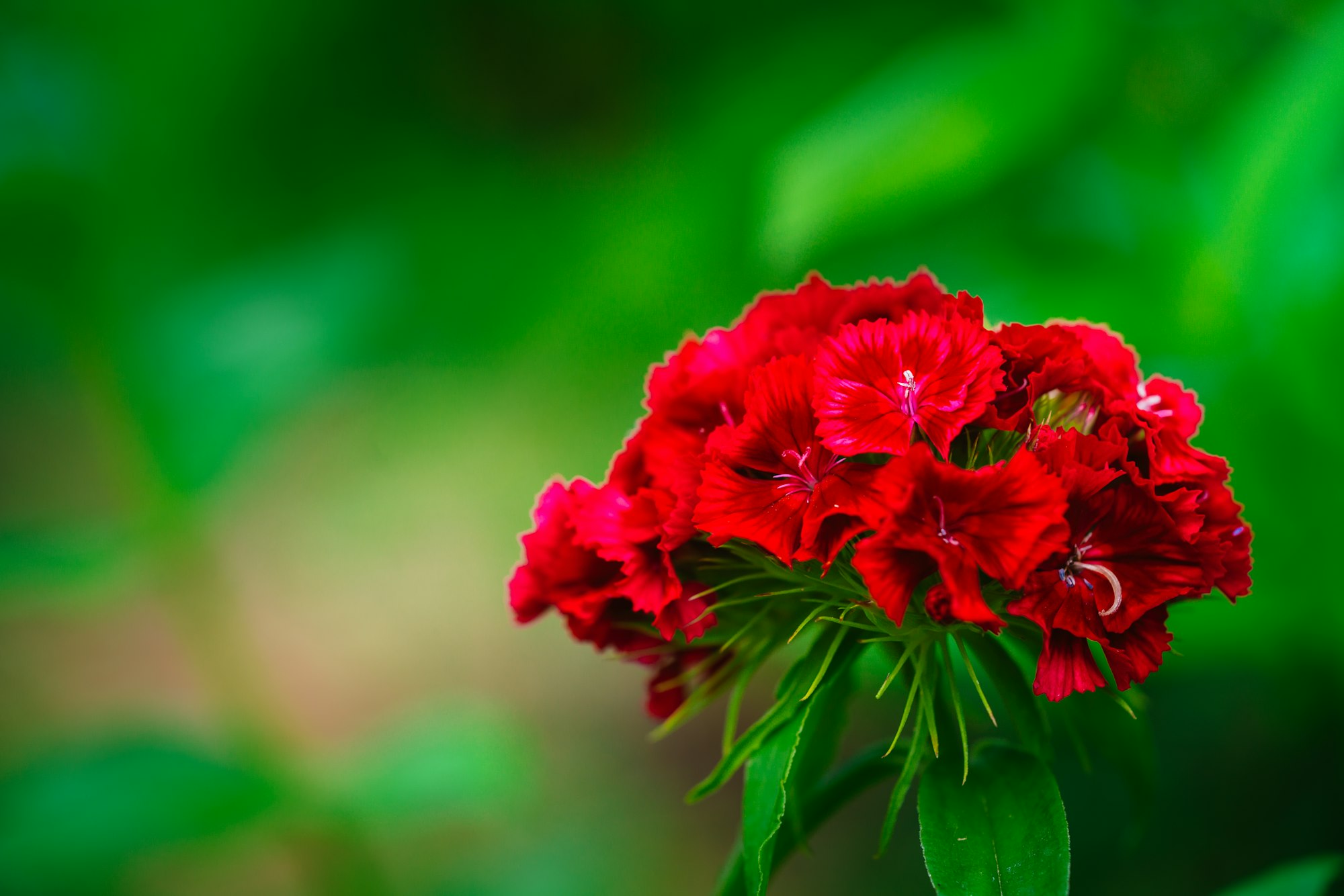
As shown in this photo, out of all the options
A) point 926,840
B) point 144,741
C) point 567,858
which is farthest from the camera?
point 567,858

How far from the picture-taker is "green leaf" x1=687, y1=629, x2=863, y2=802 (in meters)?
0.75

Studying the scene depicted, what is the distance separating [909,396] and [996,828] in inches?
11.3

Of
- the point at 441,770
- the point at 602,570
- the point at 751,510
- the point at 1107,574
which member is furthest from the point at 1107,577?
the point at 441,770

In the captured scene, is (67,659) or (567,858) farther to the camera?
(67,659)

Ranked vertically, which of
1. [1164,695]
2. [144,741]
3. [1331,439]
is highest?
[144,741]

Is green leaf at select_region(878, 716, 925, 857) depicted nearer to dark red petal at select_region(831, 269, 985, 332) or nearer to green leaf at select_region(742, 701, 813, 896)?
green leaf at select_region(742, 701, 813, 896)

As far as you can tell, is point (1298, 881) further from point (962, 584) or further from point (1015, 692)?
point (962, 584)

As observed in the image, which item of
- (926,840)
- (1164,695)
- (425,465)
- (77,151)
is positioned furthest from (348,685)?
(926,840)

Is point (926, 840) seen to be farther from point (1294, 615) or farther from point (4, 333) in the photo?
point (4, 333)

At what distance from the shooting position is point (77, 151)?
1938 mm

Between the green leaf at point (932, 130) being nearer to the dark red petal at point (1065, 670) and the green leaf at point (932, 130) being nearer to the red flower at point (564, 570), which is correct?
the red flower at point (564, 570)

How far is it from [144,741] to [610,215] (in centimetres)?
192

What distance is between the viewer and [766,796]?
72cm

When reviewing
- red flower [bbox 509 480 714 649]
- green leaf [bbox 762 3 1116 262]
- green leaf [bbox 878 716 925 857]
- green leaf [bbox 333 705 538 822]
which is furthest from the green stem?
green leaf [bbox 333 705 538 822]
